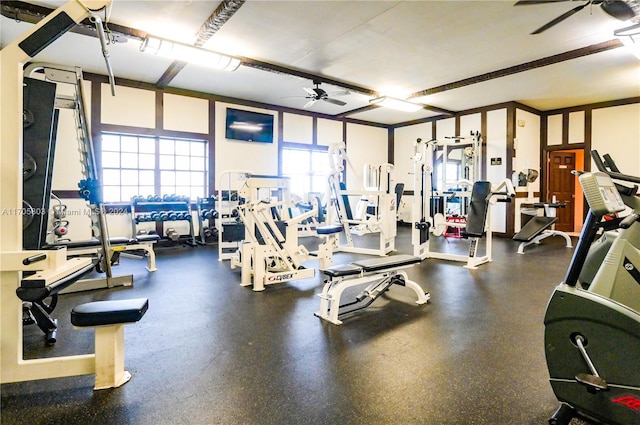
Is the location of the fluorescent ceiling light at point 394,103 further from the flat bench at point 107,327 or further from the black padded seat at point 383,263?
the flat bench at point 107,327

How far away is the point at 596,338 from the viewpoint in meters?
1.45

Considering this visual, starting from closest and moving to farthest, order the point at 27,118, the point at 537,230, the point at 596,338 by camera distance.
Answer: the point at 596,338
the point at 27,118
the point at 537,230

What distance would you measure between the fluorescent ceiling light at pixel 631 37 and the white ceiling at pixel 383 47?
0.68 ft

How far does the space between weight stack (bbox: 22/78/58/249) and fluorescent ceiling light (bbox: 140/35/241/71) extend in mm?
2635

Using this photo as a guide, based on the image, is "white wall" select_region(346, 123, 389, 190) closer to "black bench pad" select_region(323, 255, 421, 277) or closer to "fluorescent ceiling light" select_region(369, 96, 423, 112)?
"fluorescent ceiling light" select_region(369, 96, 423, 112)

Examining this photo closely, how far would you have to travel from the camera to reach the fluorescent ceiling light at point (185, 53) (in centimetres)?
447

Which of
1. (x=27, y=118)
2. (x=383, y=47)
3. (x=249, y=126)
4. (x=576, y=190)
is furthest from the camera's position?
(x=576, y=190)

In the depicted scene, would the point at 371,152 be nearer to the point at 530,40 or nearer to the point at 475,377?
the point at 530,40

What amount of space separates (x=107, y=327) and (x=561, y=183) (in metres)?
10.2

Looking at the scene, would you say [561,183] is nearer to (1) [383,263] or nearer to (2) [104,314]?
(1) [383,263]

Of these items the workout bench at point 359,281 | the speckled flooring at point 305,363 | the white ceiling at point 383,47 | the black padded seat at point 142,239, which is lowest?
the speckled flooring at point 305,363

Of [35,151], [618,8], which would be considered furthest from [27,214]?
[618,8]

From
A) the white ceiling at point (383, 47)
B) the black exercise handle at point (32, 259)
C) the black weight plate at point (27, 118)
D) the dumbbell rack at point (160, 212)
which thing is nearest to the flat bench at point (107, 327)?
the black exercise handle at point (32, 259)

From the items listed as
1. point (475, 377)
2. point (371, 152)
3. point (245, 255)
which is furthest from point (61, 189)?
point (371, 152)
